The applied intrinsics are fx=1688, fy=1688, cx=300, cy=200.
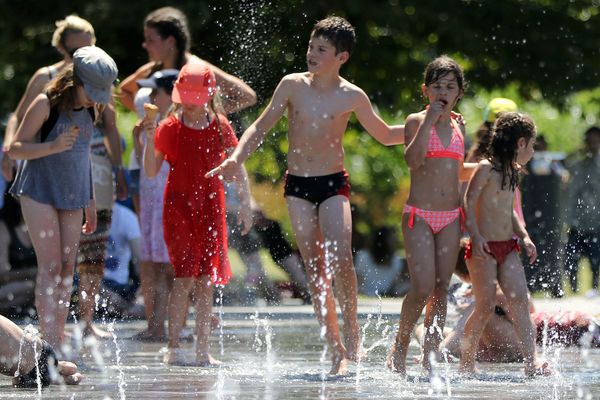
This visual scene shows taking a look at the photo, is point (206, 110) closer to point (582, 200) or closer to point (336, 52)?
point (336, 52)

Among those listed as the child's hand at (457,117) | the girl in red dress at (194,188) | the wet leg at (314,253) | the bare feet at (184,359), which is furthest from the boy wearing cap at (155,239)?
the child's hand at (457,117)

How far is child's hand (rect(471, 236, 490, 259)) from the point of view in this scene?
8438 millimetres

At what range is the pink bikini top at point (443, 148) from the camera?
8.41 metres

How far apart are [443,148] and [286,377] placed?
1393mm

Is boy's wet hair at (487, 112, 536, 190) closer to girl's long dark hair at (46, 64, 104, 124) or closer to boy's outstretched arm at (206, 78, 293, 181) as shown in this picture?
boy's outstretched arm at (206, 78, 293, 181)

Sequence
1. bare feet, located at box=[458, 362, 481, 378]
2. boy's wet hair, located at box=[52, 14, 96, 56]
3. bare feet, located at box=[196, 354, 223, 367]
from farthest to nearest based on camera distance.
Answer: boy's wet hair, located at box=[52, 14, 96, 56] → bare feet, located at box=[196, 354, 223, 367] → bare feet, located at box=[458, 362, 481, 378]

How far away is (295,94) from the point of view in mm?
8633

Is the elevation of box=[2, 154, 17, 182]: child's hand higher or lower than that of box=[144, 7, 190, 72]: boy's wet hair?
lower

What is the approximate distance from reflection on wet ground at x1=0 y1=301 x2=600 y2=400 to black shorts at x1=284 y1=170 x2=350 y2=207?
34.6 inches

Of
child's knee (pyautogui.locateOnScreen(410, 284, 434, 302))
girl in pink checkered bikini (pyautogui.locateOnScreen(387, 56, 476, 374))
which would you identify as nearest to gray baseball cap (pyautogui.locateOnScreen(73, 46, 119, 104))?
girl in pink checkered bikini (pyautogui.locateOnScreen(387, 56, 476, 374))

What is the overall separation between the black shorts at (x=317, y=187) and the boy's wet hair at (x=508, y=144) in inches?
31.1

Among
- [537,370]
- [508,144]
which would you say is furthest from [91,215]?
[537,370]

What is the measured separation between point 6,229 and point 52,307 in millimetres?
4815

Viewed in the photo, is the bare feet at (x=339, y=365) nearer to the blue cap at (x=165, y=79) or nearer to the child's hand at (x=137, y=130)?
the child's hand at (x=137, y=130)
